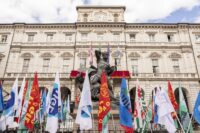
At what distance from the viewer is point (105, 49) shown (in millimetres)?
32719

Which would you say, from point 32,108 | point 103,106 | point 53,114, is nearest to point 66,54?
point 32,108

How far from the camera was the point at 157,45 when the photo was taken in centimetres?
3331

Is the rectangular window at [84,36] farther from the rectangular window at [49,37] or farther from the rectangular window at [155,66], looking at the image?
the rectangular window at [155,66]

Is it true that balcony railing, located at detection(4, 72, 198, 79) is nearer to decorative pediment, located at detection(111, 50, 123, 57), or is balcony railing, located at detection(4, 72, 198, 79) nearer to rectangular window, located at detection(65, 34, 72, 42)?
decorative pediment, located at detection(111, 50, 123, 57)

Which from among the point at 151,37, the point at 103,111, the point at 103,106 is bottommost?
the point at 103,111

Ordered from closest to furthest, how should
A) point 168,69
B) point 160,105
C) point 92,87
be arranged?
Result: point 160,105 → point 92,87 → point 168,69

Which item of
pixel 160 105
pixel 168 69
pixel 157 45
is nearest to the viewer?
pixel 160 105

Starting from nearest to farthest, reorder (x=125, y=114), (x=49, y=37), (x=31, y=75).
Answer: (x=125, y=114) < (x=31, y=75) < (x=49, y=37)

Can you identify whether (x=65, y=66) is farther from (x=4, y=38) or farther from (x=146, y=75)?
(x=146, y=75)

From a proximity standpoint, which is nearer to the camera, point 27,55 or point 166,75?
point 166,75

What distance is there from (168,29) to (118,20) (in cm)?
840

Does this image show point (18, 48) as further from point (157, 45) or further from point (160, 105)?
point (160, 105)

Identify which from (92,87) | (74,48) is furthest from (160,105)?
(74,48)

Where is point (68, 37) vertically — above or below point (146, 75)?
above
